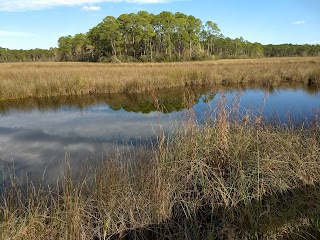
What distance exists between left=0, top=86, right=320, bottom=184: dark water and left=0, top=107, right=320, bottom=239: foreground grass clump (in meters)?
0.69

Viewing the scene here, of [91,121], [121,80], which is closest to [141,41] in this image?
[121,80]

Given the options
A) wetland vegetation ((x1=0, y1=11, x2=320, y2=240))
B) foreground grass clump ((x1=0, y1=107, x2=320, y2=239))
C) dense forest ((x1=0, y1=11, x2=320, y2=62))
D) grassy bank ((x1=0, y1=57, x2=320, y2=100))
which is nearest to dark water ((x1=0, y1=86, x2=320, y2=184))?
wetland vegetation ((x1=0, y1=11, x2=320, y2=240))

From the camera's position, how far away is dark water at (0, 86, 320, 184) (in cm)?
498

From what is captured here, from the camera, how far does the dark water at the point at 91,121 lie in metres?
4.98

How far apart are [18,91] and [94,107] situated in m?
4.22

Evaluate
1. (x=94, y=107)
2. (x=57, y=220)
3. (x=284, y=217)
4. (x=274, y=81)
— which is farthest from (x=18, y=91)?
(x=274, y=81)

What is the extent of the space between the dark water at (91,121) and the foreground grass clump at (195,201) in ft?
2.26

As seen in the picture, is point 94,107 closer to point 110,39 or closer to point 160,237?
point 160,237

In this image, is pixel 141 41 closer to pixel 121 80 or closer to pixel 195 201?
pixel 121 80

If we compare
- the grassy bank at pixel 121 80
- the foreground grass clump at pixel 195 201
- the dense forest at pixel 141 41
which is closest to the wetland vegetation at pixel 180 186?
the foreground grass clump at pixel 195 201

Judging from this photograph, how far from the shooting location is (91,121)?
8.50 m

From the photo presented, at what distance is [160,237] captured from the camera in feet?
Result: 9.00

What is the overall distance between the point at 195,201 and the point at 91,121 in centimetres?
602

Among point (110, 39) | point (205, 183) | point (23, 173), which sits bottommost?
point (23, 173)
